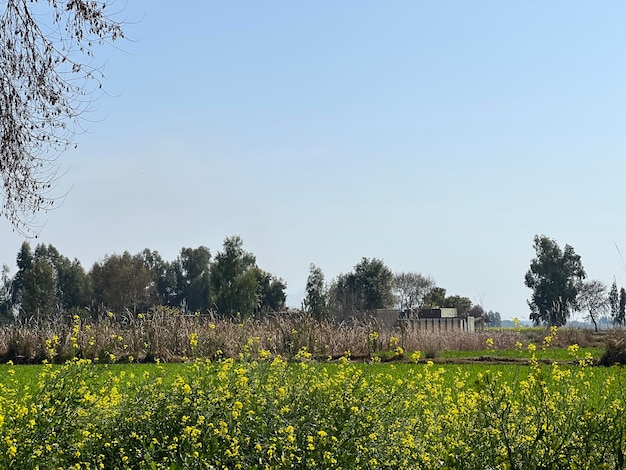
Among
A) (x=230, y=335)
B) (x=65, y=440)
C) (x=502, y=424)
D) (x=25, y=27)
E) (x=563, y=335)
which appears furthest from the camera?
(x=563, y=335)

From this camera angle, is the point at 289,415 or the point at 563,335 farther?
the point at 563,335

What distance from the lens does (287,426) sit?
19.2ft

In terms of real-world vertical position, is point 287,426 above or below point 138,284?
below

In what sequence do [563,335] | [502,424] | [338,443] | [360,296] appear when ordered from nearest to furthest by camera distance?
[502,424]
[338,443]
[563,335]
[360,296]

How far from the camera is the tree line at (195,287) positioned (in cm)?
5456

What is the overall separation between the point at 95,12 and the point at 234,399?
5.02 metres

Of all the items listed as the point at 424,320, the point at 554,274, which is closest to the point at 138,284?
the point at 554,274

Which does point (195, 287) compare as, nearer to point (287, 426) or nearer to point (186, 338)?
point (186, 338)

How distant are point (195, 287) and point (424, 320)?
5950 cm

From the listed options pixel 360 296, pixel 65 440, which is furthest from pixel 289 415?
pixel 360 296

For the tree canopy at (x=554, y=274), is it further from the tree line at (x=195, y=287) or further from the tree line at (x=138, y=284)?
the tree line at (x=138, y=284)

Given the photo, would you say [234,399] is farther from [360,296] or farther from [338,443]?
[360,296]

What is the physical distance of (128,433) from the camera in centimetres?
629

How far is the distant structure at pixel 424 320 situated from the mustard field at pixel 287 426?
1756 cm
